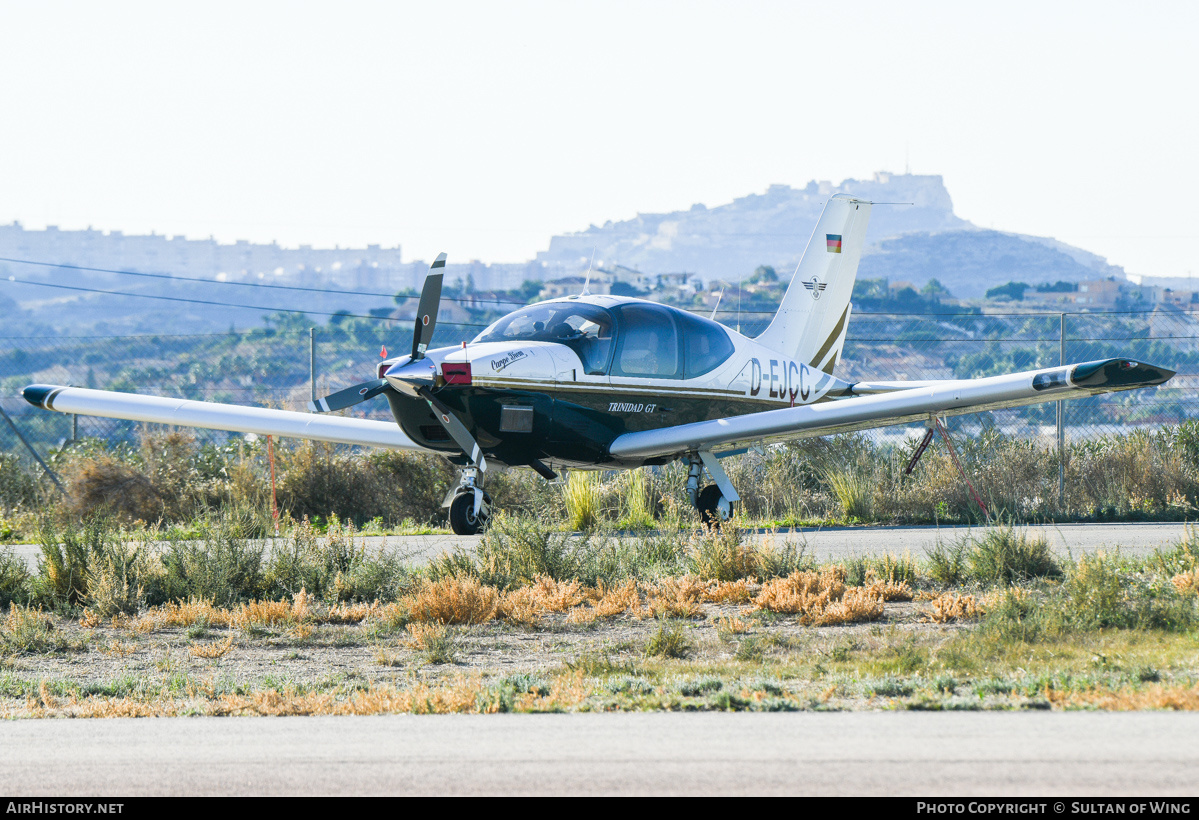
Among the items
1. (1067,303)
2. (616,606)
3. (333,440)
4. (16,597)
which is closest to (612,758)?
(616,606)

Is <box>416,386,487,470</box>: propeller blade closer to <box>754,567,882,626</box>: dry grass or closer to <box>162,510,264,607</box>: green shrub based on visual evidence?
<box>162,510,264,607</box>: green shrub

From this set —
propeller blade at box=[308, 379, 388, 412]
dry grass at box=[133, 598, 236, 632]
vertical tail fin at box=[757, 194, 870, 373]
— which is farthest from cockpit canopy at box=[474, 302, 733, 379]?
dry grass at box=[133, 598, 236, 632]

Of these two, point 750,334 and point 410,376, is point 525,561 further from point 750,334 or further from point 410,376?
point 750,334

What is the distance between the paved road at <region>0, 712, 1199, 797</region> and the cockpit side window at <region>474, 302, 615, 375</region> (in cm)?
831

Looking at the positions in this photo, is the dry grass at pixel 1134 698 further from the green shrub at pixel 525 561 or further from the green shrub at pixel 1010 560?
the green shrub at pixel 525 561

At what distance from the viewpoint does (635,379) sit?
14.4 meters

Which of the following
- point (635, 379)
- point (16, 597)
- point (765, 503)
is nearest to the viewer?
point (16, 597)

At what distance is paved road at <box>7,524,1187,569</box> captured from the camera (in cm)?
1223

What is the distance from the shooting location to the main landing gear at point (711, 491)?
46.9ft

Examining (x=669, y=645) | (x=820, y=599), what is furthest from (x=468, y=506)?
(x=669, y=645)

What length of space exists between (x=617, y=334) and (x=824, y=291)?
17.1ft

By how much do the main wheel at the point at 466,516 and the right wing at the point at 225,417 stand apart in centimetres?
186

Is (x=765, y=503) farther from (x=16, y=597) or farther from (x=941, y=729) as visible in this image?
(x=941, y=729)

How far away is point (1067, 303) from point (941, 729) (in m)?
129
